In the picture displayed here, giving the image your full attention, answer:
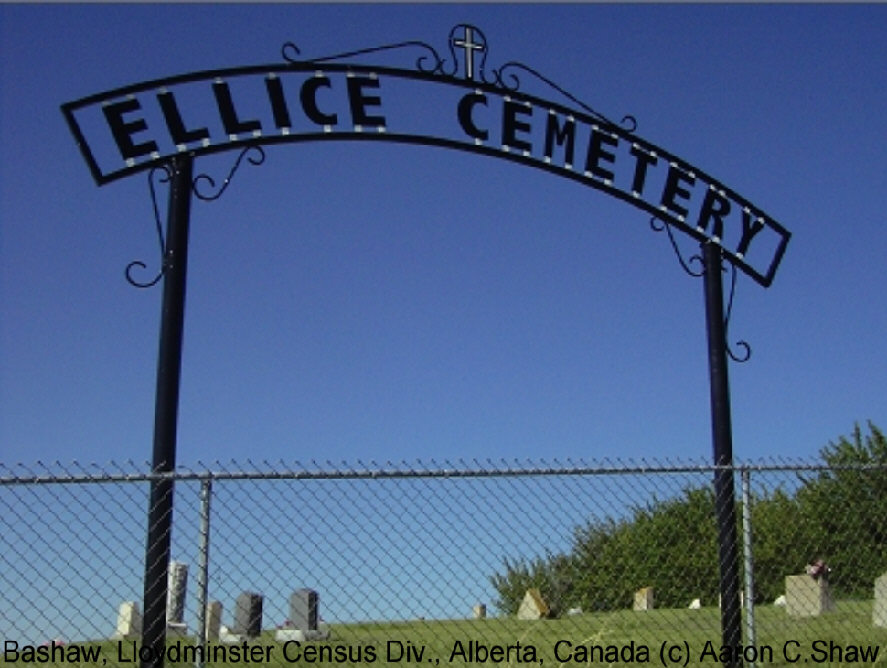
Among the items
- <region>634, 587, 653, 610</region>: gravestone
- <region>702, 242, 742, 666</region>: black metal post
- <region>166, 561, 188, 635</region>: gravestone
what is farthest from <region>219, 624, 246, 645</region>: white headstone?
<region>634, 587, 653, 610</region>: gravestone

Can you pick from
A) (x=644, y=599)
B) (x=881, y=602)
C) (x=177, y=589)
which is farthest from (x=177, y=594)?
(x=644, y=599)

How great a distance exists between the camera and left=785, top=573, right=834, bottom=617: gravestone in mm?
15648

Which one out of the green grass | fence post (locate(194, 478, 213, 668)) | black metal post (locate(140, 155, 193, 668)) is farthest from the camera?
the green grass

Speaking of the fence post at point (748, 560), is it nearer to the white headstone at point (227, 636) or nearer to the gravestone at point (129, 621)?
the white headstone at point (227, 636)

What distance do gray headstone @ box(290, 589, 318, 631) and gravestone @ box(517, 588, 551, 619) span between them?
606 centimetres

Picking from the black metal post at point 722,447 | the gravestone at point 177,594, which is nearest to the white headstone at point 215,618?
the gravestone at point 177,594

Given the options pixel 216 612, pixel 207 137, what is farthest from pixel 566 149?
pixel 216 612

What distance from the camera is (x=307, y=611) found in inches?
423

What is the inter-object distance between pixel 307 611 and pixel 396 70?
529cm

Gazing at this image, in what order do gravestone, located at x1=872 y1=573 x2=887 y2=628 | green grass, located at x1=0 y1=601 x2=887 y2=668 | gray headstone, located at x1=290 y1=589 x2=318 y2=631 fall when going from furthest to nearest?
1. gravestone, located at x1=872 y1=573 x2=887 y2=628
2. gray headstone, located at x1=290 y1=589 x2=318 y2=631
3. green grass, located at x1=0 y1=601 x2=887 y2=668

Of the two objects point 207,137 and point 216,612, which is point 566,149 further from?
point 216,612

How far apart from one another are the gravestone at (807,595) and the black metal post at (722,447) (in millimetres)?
8113

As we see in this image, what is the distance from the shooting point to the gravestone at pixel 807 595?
15.6m

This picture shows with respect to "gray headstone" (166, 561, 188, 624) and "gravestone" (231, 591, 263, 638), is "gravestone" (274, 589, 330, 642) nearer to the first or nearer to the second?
"gravestone" (231, 591, 263, 638)
